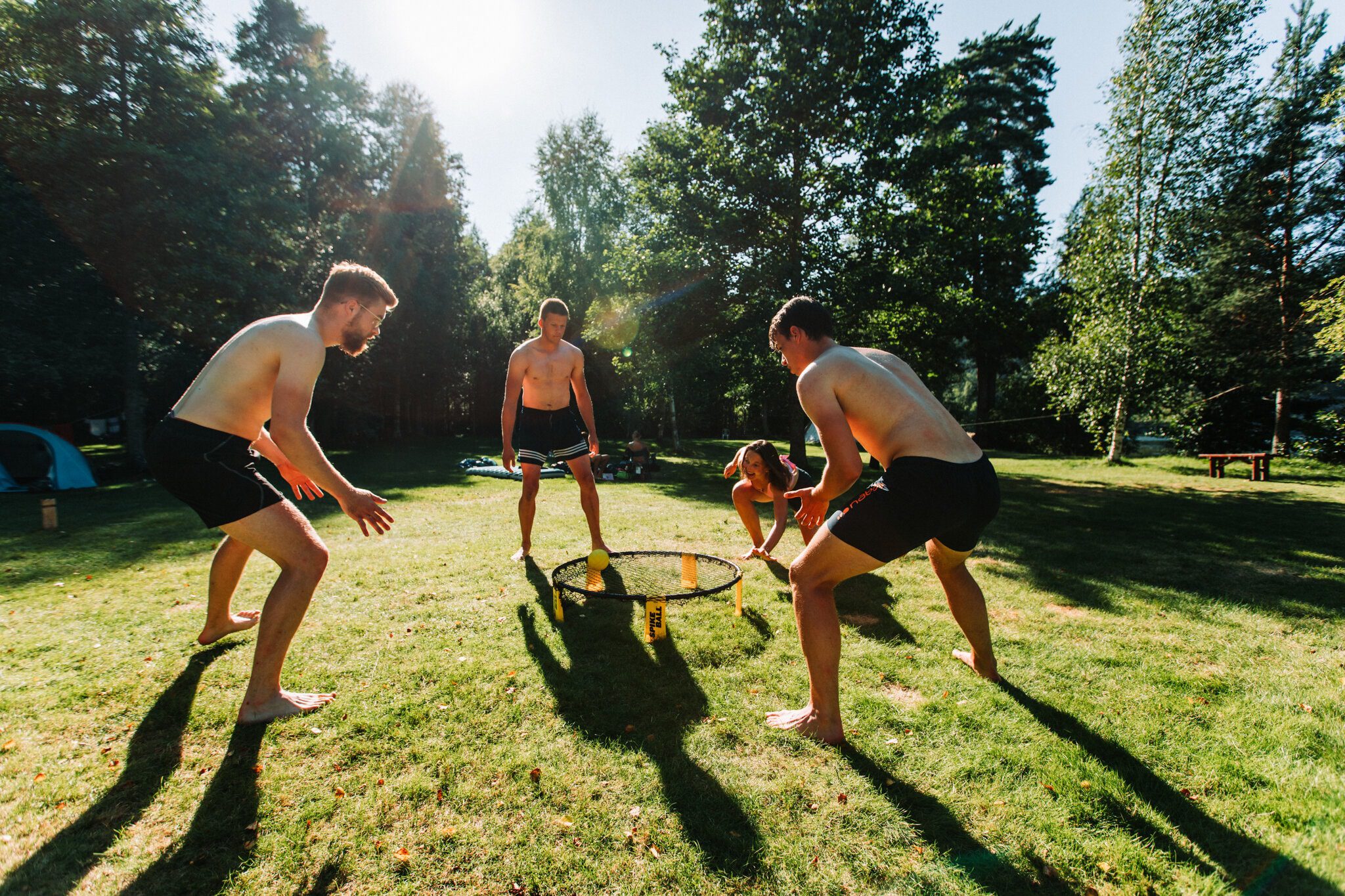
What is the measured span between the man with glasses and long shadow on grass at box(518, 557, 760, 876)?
4.49 feet

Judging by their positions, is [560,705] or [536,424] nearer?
[560,705]

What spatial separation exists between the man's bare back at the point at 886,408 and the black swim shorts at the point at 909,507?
0.06 m

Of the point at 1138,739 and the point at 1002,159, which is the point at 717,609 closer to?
the point at 1138,739

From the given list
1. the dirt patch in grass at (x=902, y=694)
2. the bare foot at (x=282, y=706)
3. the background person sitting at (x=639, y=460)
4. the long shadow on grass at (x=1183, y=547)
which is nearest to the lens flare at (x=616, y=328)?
the background person sitting at (x=639, y=460)

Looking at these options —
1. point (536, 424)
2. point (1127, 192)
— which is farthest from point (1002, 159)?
point (536, 424)

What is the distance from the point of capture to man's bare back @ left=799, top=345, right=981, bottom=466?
2869mm

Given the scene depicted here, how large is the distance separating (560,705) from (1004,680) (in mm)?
2563

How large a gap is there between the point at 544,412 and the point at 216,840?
4193 millimetres

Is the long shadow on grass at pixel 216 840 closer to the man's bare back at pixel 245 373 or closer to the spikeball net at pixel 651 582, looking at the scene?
the man's bare back at pixel 245 373

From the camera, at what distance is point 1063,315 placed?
23.7 metres

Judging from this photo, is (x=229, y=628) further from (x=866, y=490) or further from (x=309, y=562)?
(x=866, y=490)

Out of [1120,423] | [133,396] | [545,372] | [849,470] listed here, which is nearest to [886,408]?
[849,470]

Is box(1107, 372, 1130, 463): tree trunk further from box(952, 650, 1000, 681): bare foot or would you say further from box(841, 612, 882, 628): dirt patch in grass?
box(952, 650, 1000, 681): bare foot

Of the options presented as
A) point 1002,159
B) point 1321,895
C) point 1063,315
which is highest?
point 1002,159
